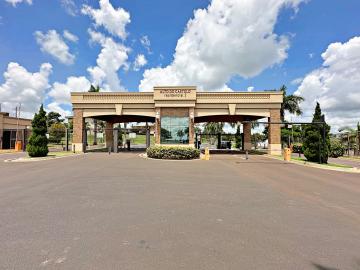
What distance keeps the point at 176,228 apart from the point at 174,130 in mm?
23626

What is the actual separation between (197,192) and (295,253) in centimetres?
457

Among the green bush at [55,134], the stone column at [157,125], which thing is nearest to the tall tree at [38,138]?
the stone column at [157,125]

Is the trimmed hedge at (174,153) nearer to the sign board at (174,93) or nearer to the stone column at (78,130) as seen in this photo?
the sign board at (174,93)

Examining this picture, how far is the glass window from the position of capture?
1110 inches

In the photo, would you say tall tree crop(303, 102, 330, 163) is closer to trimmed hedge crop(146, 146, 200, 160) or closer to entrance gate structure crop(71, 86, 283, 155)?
entrance gate structure crop(71, 86, 283, 155)

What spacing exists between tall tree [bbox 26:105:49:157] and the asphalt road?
15.2m

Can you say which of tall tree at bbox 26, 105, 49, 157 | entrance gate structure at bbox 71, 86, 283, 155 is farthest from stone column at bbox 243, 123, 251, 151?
tall tree at bbox 26, 105, 49, 157

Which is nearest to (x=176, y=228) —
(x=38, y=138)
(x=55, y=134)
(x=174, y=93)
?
(x=38, y=138)

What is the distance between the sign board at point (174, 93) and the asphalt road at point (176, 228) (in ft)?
66.9

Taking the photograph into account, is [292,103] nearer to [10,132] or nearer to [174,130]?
[174,130]

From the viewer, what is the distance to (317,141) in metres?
19.9

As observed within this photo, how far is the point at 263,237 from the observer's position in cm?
454

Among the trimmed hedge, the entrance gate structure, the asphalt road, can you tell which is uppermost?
the entrance gate structure

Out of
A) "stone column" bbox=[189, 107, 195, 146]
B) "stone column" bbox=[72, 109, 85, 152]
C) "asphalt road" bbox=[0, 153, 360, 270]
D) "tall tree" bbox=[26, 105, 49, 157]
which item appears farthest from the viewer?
"stone column" bbox=[72, 109, 85, 152]
